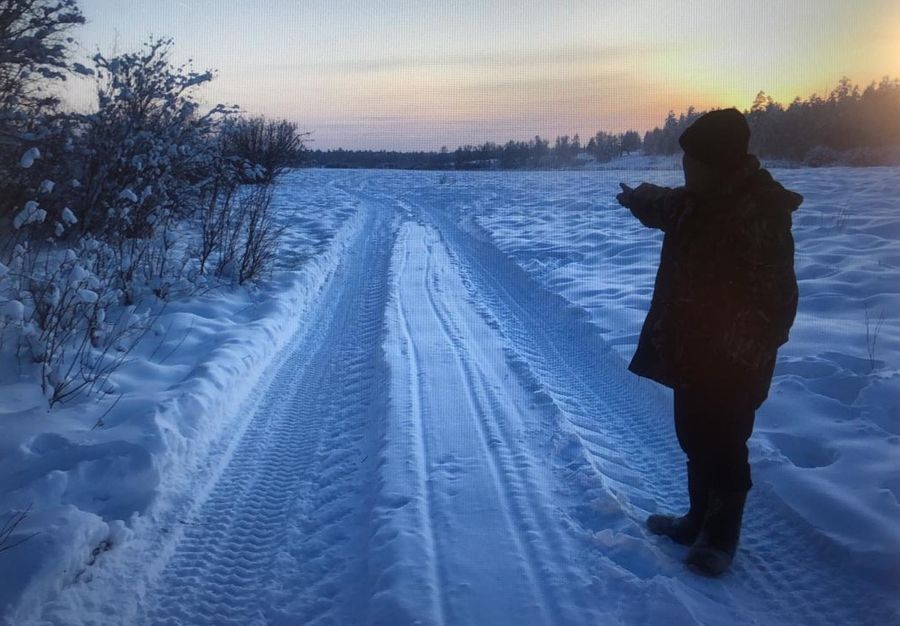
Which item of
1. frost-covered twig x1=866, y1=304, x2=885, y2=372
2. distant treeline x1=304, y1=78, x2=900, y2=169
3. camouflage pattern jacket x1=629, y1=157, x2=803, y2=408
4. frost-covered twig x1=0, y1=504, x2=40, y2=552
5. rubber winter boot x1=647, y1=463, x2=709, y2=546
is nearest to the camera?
camouflage pattern jacket x1=629, y1=157, x2=803, y2=408

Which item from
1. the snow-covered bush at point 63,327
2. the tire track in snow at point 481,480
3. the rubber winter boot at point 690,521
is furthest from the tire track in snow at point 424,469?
the snow-covered bush at point 63,327

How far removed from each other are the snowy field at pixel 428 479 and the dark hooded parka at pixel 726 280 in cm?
A: 95

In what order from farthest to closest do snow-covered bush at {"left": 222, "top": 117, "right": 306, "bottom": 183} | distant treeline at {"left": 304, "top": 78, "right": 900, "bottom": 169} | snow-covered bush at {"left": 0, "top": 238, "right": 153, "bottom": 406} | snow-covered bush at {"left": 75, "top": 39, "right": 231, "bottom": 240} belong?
distant treeline at {"left": 304, "top": 78, "right": 900, "bottom": 169} → snow-covered bush at {"left": 222, "top": 117, "right": 306, "bottom": 183} → snow-covered bush at {"left": 75, "top": 39, "right": 231, "bottom": 240} → snow-covered bush at {"left": 0, "top": 238, "right": 153, "bottom": 406}

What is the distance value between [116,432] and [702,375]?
11.2ft

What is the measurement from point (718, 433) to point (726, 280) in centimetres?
72

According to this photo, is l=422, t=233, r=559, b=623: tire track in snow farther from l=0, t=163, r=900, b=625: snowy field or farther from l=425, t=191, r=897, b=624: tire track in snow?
l=425, t=191, r=897, b=624: tire track in snow

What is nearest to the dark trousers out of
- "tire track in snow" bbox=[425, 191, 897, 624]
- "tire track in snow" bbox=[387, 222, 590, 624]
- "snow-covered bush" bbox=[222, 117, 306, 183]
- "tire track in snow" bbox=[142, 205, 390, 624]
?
"tire track in snow" bbox=[425, 191, 897, 624]

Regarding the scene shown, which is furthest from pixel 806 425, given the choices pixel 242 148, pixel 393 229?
pixel 242 148

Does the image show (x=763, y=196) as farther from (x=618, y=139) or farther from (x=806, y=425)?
(x=618, y=139)

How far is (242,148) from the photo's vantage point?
17.3 metres

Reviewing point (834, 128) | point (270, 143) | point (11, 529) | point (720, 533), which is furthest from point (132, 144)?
point (834, 128)

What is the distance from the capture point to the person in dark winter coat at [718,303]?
2314mm

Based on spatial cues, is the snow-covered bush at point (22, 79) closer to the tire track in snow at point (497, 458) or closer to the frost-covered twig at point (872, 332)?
the tire track in snow at point (497, 458)

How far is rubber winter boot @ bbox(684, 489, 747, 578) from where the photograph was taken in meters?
2.57
